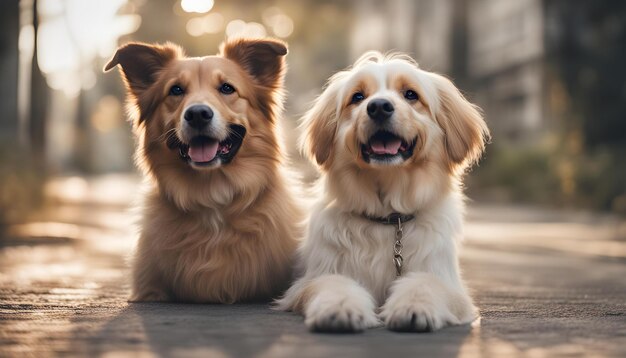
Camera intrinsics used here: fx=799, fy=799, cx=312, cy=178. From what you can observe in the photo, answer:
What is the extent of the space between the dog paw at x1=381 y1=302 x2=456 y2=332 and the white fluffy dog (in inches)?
10.4

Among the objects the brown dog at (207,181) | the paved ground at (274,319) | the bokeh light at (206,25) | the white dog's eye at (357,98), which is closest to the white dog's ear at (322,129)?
the white dog's eye at (357,98)

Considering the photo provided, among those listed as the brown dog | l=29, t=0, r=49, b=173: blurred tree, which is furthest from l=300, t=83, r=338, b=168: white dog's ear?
l=29, t=0, r=49, b=173: blurred tree

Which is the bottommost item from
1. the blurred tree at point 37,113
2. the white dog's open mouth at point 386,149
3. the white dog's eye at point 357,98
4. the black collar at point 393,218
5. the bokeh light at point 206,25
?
the black collar at point 393,218

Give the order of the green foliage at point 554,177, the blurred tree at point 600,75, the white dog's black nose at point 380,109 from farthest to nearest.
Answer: the blurred tree at point 600,75 → the green foliage at point 554,177 → the white dog's black nose at point 380,109

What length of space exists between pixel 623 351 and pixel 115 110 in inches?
1998

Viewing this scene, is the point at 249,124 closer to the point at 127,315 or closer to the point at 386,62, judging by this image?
the point at 386,62

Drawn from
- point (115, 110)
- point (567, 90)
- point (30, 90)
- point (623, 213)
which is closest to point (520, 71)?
point (567, 90)

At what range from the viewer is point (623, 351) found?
138 inches

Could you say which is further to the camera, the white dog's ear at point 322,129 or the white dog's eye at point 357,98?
the white dog's ear at point 322,129

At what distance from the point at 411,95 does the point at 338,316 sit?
1484 mm

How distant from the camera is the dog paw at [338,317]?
3768 millimetres

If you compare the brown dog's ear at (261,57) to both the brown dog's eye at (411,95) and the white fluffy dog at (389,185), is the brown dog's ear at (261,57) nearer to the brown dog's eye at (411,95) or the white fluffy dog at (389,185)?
the white fluffy dog at (389,185)

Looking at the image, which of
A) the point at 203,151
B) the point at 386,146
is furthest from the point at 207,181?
the point at 386,146

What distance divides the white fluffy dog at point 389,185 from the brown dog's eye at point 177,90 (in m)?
0.88
